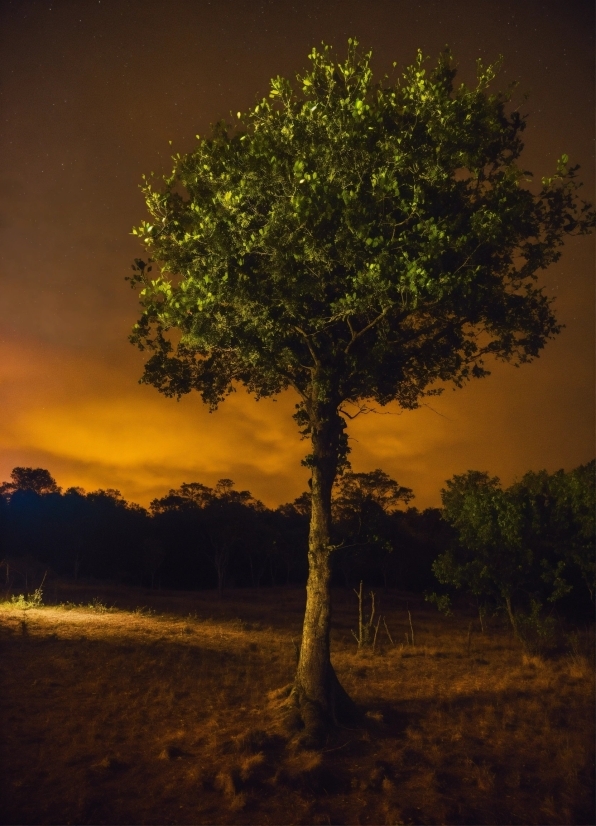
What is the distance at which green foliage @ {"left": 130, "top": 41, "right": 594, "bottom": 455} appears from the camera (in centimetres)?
1167

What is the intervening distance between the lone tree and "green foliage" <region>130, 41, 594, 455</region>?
0.15ft

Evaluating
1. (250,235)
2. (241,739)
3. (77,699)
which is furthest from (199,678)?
(250,235)

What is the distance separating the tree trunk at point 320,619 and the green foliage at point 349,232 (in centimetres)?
74

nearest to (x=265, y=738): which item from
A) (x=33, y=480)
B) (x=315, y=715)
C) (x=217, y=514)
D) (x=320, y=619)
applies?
(x=315, y=715)

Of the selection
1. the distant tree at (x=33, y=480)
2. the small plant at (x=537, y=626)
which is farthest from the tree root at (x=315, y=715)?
the distant tree at (x=33, y=480)

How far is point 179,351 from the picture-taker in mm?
15828

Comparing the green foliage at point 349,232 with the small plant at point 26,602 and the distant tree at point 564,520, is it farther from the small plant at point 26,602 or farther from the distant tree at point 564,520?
the small plant at point 26,602

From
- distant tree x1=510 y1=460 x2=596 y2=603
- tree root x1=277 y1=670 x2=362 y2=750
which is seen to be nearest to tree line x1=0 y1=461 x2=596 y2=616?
distant tree x1=510 y1=460 x2=596 y2=603

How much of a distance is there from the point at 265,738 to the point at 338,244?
388 inches

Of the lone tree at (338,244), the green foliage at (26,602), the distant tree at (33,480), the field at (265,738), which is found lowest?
the field at (265,738)

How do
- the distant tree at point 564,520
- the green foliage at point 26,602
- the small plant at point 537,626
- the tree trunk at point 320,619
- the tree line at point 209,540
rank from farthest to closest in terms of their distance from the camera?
the tree line at point 209,540 < the green foliage at point 26,602 < the distant tree at point 564,520 < the small plant at point 537,626 < the tree trunk at point 320,619

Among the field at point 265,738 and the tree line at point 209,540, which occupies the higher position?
the tree line at point 209,540

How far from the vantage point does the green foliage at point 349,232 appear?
38.3 feet

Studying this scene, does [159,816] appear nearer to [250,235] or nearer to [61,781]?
[61,781]
